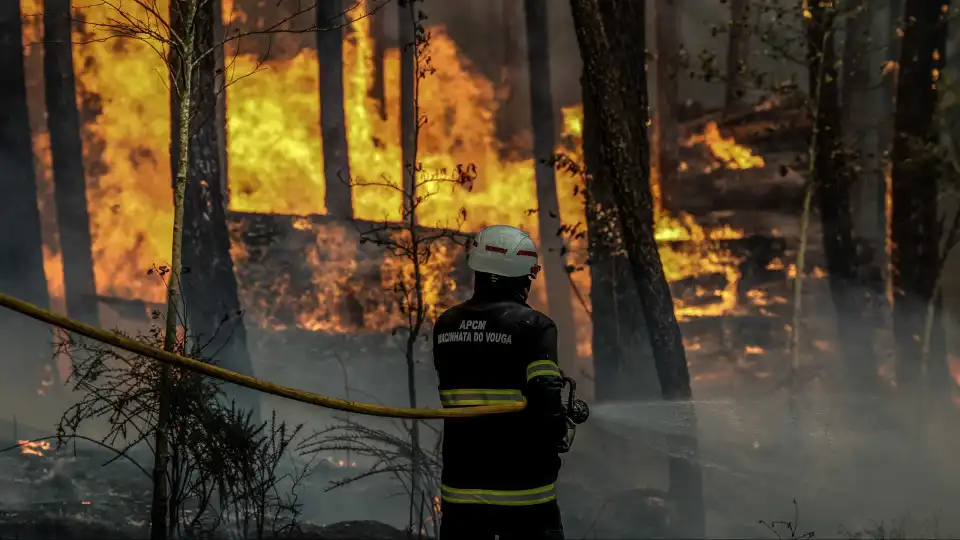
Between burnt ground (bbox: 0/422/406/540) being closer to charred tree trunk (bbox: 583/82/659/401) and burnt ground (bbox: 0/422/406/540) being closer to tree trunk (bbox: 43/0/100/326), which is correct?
tree trunk (bbox: 43/0/100/326)

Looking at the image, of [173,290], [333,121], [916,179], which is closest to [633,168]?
[916,179]

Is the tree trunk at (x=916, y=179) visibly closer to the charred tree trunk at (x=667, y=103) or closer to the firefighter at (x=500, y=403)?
the charred tree trunk at (x=667, y=103)

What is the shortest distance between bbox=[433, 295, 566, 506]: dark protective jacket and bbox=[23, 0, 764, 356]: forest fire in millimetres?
3190

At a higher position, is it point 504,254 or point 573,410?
point 504,254

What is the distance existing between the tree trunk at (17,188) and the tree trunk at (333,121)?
2294mm

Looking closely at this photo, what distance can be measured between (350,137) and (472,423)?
4277 mm

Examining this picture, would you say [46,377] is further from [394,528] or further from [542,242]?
[542,242]

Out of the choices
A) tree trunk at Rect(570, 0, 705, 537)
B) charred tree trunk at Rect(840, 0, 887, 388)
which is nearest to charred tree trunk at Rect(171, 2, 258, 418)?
tree trunk at Rect(570, 0, 705, 537)

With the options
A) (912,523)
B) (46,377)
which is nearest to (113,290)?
(46,377)

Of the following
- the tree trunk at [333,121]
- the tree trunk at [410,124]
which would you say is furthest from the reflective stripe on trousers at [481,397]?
the tree trunk at [333,121]

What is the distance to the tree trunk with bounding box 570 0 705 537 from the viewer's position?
5.88 m

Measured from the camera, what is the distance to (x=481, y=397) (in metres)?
2.85

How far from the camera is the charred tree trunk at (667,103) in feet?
20.0

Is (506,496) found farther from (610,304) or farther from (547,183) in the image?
(547,183)
